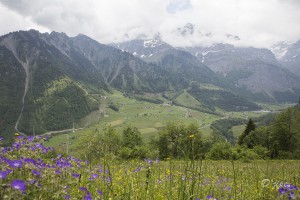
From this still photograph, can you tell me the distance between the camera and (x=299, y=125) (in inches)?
2889

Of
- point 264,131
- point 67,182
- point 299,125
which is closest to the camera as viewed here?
point 67,182

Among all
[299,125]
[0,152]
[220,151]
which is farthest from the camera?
[299,125]

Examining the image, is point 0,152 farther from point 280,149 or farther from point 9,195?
point 280,149

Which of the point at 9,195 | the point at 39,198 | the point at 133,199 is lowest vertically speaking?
the point at 133,199

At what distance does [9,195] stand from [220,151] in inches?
2427

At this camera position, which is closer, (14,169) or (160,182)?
(14,169)

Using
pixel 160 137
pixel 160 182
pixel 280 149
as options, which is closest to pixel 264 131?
pixel 280 149

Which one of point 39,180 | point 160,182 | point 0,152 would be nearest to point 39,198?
point 39,180

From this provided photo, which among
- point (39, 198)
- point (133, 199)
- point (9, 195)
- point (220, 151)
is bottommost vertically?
point (220, 151)

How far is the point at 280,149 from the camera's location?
63.6 meters

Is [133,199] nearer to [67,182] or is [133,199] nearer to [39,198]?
[67,182]

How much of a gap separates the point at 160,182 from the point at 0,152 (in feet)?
15.2

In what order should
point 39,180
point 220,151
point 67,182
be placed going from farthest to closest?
point 220,151 < point 67,182 < point 39,180

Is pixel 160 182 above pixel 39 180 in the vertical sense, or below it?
below
